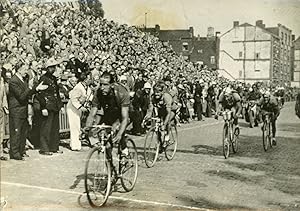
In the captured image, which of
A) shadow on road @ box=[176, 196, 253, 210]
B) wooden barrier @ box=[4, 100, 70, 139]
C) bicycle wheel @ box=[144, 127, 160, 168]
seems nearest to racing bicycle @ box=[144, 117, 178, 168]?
bicycle wheel @ box=[144, 127, 160, 168]

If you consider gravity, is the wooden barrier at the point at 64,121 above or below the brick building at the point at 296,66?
below

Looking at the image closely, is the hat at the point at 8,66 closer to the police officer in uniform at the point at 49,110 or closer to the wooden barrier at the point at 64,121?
the police officer in uniform at the point at 49,110

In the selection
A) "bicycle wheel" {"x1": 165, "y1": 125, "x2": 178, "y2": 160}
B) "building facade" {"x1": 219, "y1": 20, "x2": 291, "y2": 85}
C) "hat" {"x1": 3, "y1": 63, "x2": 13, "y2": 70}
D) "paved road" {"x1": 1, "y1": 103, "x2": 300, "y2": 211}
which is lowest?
"paved road" {"x1": 1, "y1": 103, "x2": 300, "y2": 211}

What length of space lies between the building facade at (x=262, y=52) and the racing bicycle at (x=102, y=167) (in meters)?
2.12

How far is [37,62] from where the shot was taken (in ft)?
27.4

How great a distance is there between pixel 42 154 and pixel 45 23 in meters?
2.22

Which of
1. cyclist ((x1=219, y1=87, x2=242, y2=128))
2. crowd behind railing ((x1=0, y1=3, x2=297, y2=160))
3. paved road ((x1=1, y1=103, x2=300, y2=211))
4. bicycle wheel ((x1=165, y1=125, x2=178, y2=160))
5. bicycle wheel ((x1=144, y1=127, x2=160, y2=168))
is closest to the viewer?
paved road ((x1=1, y1=103, x2=300, y2=211))

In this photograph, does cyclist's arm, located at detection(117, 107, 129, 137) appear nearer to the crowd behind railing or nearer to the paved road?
Result: the paved road

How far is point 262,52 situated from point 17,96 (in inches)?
165

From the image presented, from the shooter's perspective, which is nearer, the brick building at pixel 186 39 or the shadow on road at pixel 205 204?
the shadow on road at pixel 205 204

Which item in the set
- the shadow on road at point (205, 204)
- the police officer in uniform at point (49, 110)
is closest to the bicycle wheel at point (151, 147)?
the police officer in uniform at point (49, 110)

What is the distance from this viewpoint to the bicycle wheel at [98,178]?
5113 mm

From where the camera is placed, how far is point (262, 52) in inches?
355

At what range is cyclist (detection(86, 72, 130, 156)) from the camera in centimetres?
532
